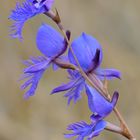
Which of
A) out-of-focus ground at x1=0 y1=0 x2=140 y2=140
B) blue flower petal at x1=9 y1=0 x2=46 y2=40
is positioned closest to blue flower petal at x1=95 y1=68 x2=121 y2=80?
blue flower petal at x1=9 y1=0 x2=46 y2=40

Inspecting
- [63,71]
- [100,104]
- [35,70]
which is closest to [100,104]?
[100,104]

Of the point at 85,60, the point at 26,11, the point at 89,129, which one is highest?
the point at 26,11

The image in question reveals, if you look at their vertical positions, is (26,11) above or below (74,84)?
above

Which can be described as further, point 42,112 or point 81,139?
point 42,112

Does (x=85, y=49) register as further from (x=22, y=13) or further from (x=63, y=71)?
(x=63, y=71)

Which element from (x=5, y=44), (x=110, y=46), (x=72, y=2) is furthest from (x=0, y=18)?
(x=110, y=46)

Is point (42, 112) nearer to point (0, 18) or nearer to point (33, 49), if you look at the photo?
point (33, 49)

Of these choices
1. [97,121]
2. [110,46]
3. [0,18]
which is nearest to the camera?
[97,121]
